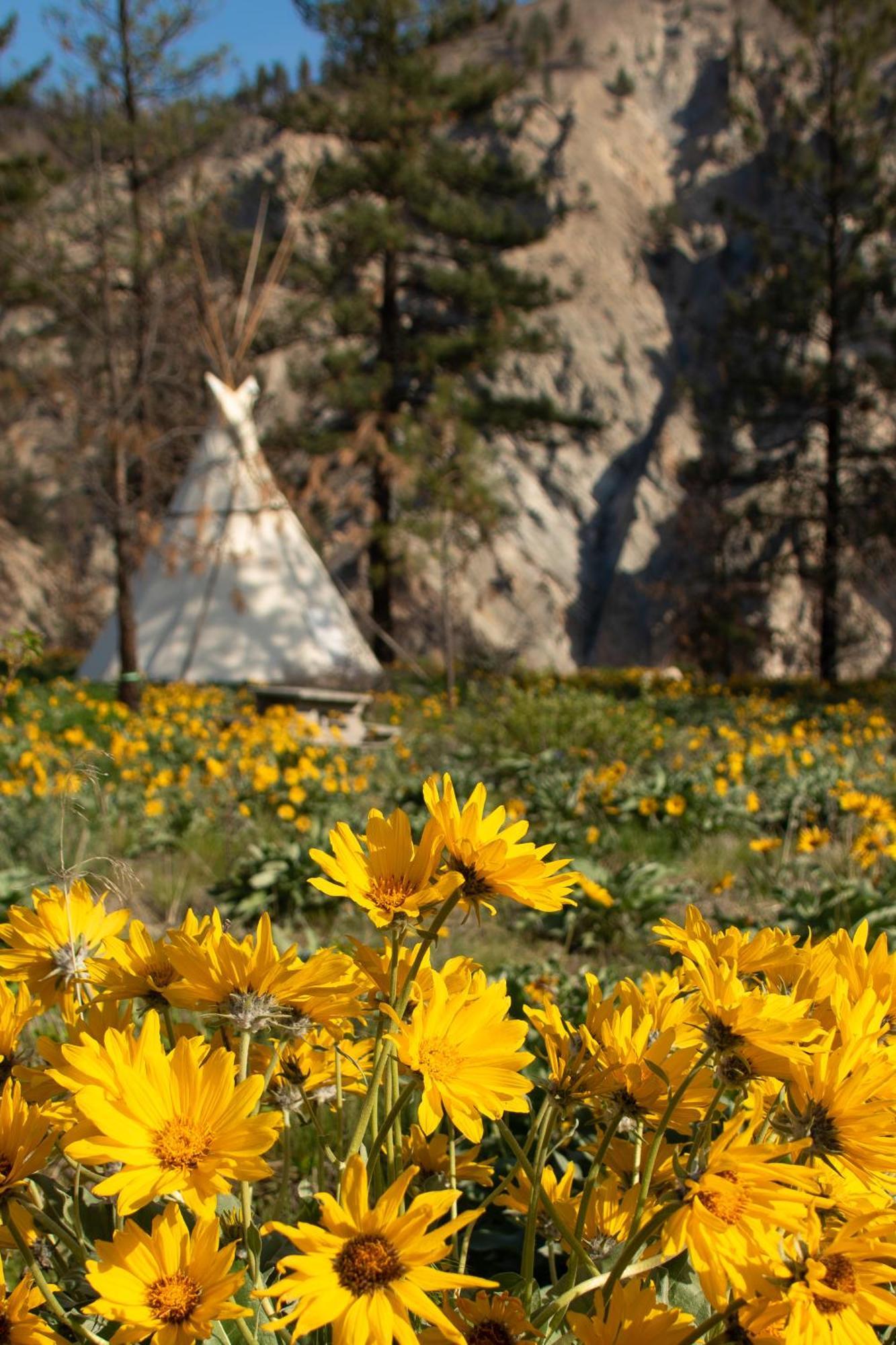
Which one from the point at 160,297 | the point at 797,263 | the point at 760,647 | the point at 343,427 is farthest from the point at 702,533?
the point at 160,297

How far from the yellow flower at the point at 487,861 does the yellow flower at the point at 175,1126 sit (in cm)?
22

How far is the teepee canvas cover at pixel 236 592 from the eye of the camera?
1094 cm

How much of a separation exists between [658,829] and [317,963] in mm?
4038

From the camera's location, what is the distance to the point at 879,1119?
71cm

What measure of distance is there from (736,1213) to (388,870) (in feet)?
1.19

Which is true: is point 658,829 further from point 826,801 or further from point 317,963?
point 317,963

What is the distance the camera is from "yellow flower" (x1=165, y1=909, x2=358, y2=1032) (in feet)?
2.53

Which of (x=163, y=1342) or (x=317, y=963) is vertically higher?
(x=317, y=963)

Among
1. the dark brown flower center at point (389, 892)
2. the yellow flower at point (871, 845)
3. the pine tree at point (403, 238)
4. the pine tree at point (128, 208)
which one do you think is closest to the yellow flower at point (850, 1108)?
the dark brown flower center at point (389, 892)

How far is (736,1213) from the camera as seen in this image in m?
0.67

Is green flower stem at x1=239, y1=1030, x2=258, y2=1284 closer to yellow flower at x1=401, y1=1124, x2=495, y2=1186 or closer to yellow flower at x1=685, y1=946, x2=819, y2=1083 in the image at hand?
yellow flower at x1=401, y1=1124, x2=495, y2=1186

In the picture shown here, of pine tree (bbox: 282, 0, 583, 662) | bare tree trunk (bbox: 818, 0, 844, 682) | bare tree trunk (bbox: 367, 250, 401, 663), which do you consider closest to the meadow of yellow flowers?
bare tree trunk (bbox: 818, 0, 844, 682)

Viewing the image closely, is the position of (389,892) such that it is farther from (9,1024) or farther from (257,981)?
(9,1024)

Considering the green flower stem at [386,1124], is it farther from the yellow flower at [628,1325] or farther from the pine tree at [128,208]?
the pine tree at [128,208]
